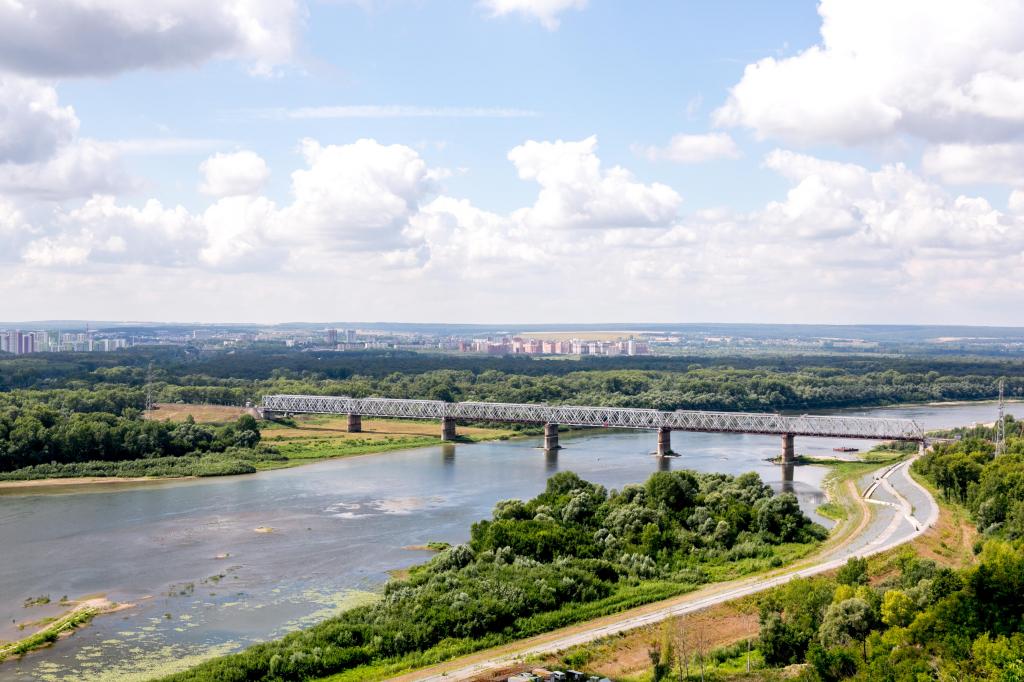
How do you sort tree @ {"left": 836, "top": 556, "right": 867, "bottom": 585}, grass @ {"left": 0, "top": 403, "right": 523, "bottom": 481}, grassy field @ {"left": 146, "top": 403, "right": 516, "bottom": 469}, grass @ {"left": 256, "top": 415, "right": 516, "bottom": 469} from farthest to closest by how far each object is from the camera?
grassy field @ {"left": 146, "top": 403, "right": 516, "bottom": 469}
grass @ {"left": 256, "top": 415, "right": 516, "bottom": 469}
grass @ {"left": 0, "top": 403, "right": 523, "bottom": 481}
tree @ {"left": 836, "top": 556, "right": 867, "bottom": 585}

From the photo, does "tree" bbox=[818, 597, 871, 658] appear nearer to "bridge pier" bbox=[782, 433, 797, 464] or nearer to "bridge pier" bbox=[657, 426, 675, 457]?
"bridge pier" bbox=[782, 433, 797, 464]

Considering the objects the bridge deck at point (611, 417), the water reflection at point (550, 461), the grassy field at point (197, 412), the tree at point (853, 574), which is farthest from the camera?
the grassy field at point (197, 412)

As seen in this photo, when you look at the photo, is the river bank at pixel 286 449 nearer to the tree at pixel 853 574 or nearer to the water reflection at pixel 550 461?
the water reflection at pixel 550 461

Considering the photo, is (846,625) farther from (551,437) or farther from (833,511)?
(551,437)

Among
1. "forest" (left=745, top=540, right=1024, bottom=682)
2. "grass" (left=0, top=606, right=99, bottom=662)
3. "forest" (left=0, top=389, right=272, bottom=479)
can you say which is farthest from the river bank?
"forest" (left=745, top=540, right=1024, bottom=682)

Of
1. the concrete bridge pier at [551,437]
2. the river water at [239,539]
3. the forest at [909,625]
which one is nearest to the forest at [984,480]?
the river water at [239,539]

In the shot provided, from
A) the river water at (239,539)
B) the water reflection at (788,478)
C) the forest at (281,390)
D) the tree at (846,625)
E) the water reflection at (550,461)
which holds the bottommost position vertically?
the water reflection at (788,478)
